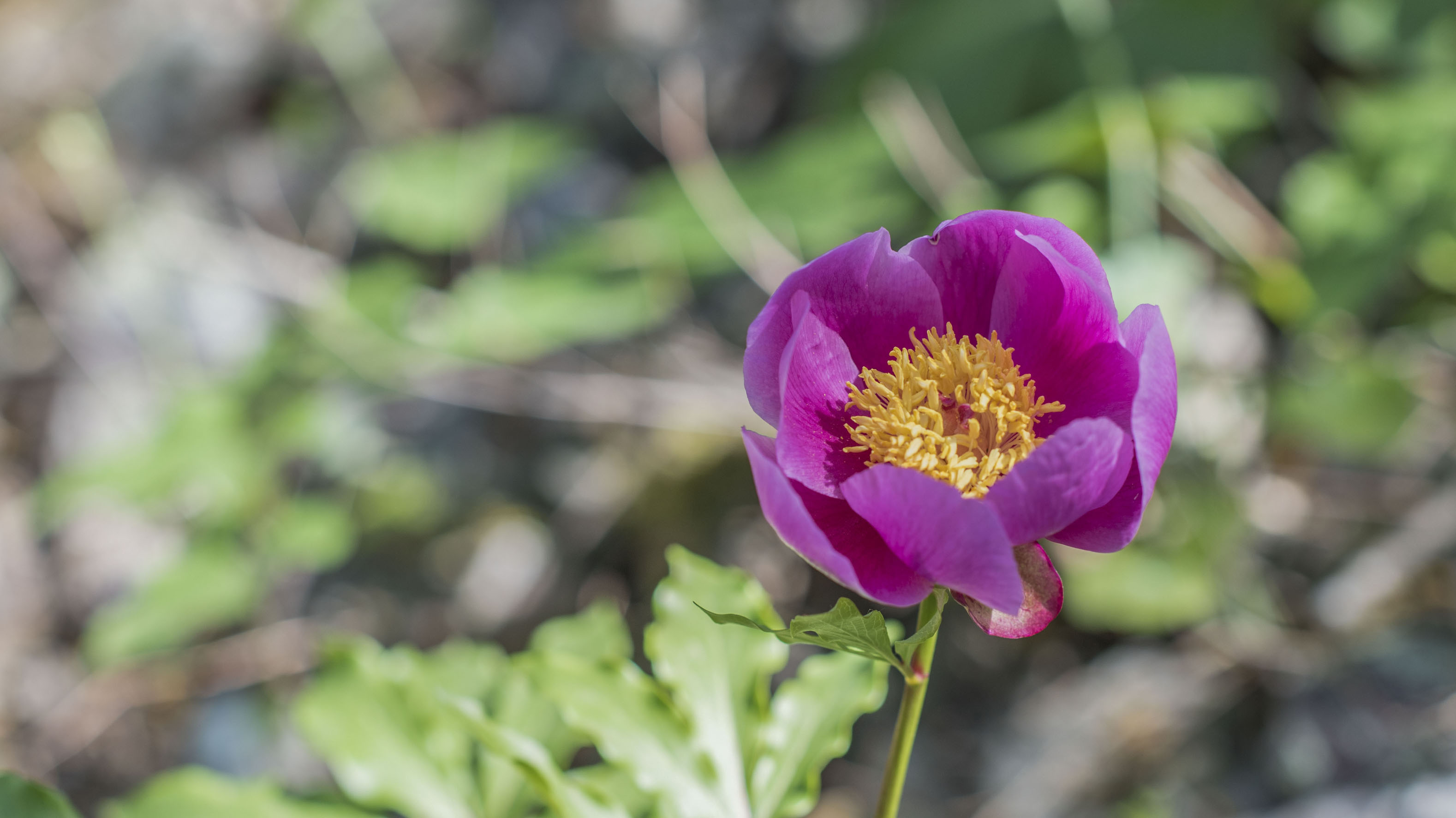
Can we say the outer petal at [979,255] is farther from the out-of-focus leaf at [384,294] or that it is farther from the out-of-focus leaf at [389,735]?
the out-of-focus leaf at [384,294]

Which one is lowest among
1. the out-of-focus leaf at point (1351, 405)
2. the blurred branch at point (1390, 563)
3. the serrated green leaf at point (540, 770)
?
the blurred branch at point (1390, 563)

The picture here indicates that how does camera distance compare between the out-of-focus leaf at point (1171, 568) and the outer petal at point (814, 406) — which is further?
the out-of-focus leaf at point (1171, 568)

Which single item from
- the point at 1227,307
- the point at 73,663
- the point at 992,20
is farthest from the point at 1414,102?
the point at 73,663

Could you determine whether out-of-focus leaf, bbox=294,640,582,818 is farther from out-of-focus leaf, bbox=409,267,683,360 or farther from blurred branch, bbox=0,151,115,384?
blurred branch, bbox=0,151,115,384

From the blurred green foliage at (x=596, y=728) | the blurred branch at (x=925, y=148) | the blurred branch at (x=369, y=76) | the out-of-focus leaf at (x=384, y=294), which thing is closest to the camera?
the blurred green foliage at (x=596, y=728)

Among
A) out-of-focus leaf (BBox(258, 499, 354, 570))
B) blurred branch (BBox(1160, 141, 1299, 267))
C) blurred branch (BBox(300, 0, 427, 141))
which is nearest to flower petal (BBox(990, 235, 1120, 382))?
blurred branch (BBox(1160, 141, 1299, 267))

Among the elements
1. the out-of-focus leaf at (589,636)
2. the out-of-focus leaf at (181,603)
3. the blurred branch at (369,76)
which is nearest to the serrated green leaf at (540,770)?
the out-of-focus leaf at (589,636)
